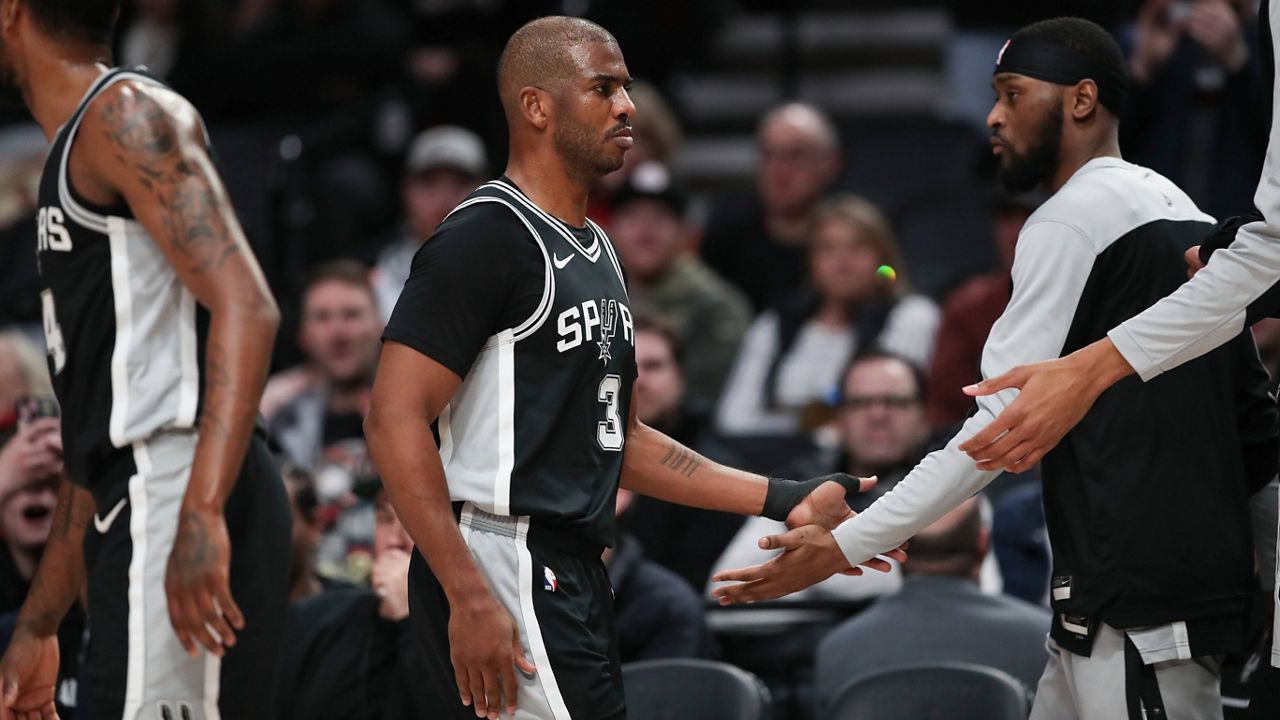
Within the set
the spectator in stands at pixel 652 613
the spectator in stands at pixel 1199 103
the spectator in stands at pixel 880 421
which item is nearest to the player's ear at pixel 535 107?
the spectator in stands at pixel 652 613

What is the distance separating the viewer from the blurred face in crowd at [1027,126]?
13.0 ft

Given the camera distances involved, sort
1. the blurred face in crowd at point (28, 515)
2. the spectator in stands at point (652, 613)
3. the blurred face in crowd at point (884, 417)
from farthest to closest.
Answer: the blurred face in crowd at point (884, 417), the spectator in stands at point (652, 613), the blurred face in crowd at point (28, 515)

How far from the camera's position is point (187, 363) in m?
3.88

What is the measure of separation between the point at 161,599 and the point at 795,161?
610 centimetres

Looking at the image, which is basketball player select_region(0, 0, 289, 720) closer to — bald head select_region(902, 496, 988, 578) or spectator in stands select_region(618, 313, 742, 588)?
bald head select_region(902, 496, 988, 578)

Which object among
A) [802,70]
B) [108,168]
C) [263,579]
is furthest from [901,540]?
[802,70]

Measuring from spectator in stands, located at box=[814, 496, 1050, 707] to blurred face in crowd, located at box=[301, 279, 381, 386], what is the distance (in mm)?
3250

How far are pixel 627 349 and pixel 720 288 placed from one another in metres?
5.20

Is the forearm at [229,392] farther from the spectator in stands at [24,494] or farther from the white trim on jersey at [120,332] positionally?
the spectator in stands at [24,494]

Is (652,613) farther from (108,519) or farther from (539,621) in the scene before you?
(108,519)

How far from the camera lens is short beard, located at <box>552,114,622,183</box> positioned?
12.3 ft

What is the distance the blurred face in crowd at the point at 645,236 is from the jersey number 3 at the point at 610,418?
5125 millimetres

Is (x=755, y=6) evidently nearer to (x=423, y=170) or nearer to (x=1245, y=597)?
(x=423, y=170)

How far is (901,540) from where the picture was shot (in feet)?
13.4
